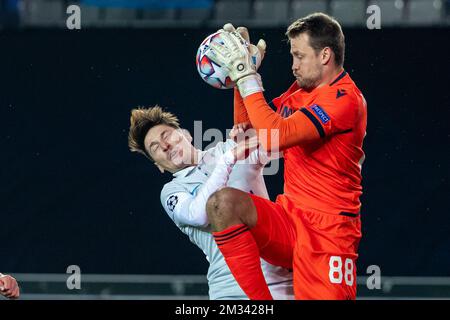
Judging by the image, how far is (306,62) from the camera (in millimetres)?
3111

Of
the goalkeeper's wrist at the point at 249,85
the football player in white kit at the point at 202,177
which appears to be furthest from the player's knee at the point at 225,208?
the goalkeeper's wrist at the point at 249,85

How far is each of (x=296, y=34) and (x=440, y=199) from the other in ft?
9.72

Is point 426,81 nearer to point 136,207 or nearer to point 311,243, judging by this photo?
point 136,207

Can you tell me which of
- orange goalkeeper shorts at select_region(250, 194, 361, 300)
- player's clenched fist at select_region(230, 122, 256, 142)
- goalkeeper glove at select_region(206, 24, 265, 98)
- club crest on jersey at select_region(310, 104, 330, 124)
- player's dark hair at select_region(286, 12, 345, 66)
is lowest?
orange goalkeeper shorts at select_region(250, 194, 361, 300)

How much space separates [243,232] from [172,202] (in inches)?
19.6

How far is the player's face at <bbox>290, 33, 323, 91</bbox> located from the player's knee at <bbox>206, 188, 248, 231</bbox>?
0.48 m

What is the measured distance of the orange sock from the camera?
294cm

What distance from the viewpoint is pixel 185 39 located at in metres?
5.99

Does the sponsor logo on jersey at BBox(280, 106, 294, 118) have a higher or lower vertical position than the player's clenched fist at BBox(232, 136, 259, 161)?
higher

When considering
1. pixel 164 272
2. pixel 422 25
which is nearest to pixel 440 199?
pixel 422 25

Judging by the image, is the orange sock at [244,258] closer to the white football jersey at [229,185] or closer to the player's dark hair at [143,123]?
the white football jersey at [229,185]

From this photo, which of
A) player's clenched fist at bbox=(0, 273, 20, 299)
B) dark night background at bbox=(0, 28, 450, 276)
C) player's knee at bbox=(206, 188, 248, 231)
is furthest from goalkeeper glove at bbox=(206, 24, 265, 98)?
dark night background at bbox=(0, 28, 450, 276)

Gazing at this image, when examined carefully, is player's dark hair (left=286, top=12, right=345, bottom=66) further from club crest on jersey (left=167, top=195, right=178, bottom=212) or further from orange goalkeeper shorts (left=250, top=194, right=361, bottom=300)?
club crest on jersey (left=167, top=195, right=178, bottom=212)

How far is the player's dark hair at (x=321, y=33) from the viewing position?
3.11 metres
